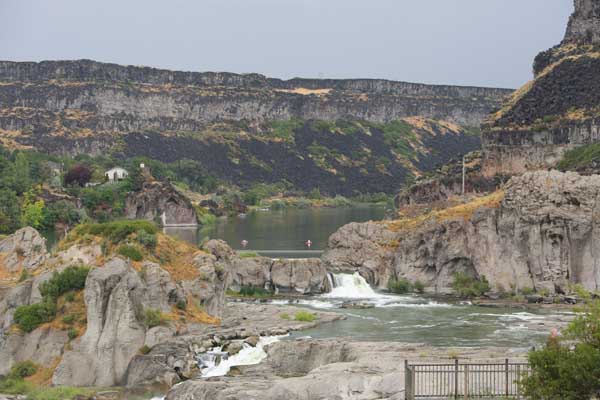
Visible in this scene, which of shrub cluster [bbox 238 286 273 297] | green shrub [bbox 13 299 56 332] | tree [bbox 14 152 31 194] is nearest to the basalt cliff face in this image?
shrub cluster [bbox 238 286 273 297]

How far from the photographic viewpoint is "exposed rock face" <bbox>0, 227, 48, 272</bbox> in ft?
214

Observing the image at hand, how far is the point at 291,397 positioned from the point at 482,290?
118ft

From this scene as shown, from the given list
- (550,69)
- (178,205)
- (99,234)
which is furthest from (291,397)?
(178,205)

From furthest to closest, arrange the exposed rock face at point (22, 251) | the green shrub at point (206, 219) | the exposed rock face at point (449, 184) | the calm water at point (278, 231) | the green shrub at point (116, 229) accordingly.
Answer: the green shrub at point (206, 219) < the exposed rock face at point (449, 184) < the calm water at point (278, 231) < the exposed rock face at point (22, 251) < the green shrub at point (116, 229)

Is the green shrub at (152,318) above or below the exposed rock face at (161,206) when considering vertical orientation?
below

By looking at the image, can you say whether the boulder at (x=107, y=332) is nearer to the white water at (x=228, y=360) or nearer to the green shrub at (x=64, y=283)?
the green shrub at (x=64, y=283)

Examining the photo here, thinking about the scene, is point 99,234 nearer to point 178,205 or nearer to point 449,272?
point 449,272

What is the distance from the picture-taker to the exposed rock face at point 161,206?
526 feet

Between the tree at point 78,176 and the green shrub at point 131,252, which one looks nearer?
the green shrub at point 131,252

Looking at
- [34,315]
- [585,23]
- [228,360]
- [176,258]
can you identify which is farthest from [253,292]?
[585,23]

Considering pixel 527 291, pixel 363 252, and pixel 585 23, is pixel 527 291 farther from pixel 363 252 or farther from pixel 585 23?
pixel 585 23

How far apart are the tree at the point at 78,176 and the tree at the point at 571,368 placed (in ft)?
441

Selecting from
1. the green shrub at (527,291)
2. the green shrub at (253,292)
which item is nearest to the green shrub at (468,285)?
the green shrub at (527,291)

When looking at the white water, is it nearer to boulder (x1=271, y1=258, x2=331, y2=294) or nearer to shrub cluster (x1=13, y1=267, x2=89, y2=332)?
shrub cluster (x1=13, y1=267, x2=89, y2=332)
